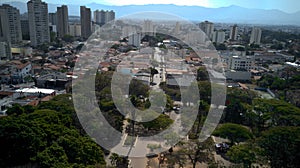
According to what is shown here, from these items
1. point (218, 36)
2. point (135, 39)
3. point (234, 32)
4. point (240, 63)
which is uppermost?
point (234, 32)

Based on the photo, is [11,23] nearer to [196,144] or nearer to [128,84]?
[128,84]

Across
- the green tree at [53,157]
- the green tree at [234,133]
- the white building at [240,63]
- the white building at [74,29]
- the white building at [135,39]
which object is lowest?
the green tree at [234,133]

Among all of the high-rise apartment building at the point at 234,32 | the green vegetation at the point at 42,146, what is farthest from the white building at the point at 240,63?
the high-rise apartment building at the point at 234,32

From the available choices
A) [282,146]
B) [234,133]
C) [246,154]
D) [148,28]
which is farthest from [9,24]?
[282,146]

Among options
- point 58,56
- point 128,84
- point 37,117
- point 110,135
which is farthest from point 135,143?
point 58,56

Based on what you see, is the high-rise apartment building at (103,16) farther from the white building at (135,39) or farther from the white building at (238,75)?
the white building at (238,75)

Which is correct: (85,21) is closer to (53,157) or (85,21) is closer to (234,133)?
(234,133)
